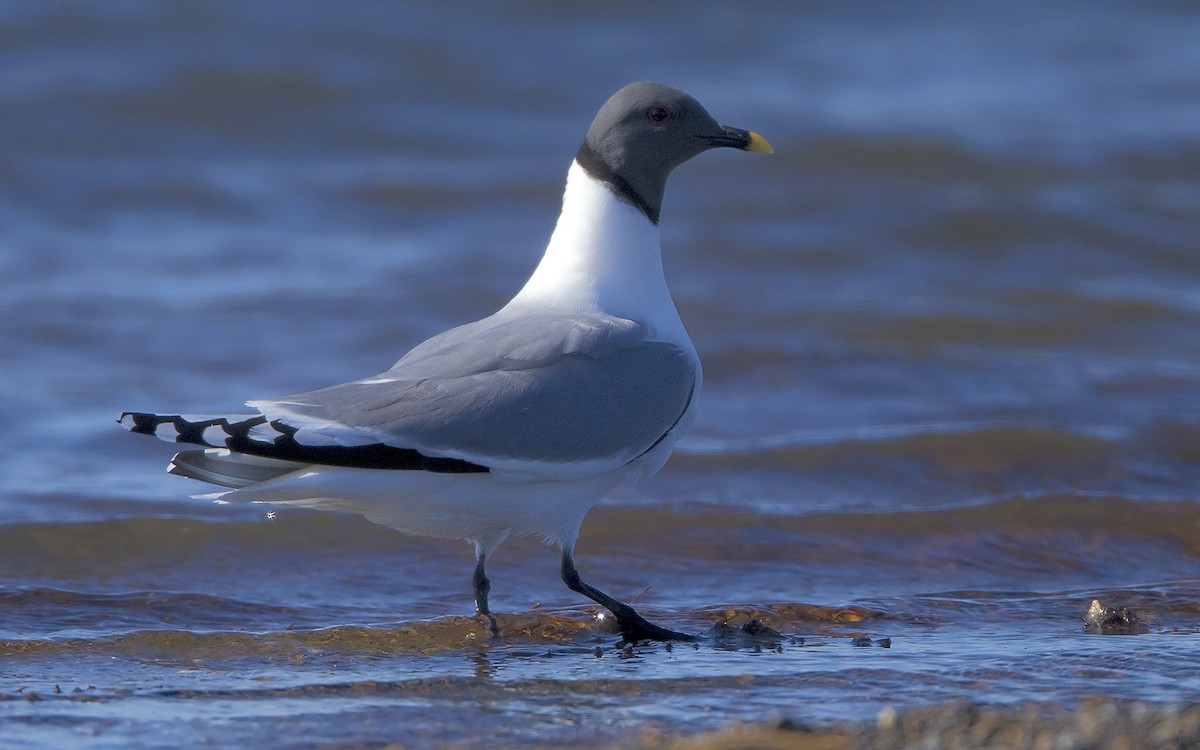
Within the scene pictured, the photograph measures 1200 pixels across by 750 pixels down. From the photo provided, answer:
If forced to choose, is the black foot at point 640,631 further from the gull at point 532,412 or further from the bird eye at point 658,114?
the bird eye at point 658,114

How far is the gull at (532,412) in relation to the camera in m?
4.29

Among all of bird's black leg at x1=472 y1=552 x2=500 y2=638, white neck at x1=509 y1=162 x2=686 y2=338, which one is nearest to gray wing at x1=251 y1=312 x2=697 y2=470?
white neck at x1=509 y1=162 x2=686 y2=338

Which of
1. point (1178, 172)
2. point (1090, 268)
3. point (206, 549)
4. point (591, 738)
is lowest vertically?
point (591, 738)

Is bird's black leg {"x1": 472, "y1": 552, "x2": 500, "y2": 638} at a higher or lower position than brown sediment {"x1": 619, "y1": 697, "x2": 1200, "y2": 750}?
higher

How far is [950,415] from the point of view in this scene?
796cm

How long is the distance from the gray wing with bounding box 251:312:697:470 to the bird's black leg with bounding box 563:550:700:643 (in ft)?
1.55

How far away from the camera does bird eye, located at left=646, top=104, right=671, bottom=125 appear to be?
525 cm

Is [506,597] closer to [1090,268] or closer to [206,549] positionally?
[206,549]

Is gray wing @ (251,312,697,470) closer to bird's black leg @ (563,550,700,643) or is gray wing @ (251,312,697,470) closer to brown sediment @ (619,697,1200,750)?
bird's black leg @ (563,550,700,643)

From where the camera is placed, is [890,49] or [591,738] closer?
[591,738]

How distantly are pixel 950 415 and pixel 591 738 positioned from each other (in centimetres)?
476

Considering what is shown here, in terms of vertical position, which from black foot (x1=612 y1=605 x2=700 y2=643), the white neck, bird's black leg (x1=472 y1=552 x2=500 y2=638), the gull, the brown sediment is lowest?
the brown sediment

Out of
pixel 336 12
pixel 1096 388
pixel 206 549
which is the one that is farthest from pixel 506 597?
pixel 336 12

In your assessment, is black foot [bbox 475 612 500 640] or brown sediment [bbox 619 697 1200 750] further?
black foot [bbox 475 612 500 640]
